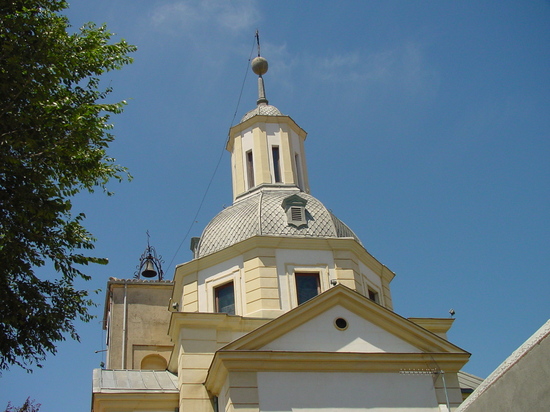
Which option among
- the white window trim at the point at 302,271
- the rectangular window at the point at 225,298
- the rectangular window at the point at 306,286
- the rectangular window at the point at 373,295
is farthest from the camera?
the rectangular window at the point at 373,295

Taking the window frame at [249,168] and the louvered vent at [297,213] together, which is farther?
the window frame at [249,168]

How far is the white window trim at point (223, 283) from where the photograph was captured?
22234 mm

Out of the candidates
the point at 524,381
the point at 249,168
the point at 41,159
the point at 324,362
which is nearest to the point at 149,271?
the point at 249,168

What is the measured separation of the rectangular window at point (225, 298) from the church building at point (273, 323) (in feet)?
0.14

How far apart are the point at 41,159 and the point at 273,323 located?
343 inches

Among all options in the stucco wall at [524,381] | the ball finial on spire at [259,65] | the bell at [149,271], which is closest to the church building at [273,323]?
the bell at [149,271]

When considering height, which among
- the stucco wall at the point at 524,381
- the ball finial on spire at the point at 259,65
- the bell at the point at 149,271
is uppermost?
the ball finial on spire at the point at 259,65

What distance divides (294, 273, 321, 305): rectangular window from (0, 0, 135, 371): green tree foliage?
379 inches

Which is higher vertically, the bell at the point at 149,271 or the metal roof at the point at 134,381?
the bell at the point at 149,271

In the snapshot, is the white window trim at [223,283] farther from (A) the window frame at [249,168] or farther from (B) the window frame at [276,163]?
(B) the window frame at [276,163]

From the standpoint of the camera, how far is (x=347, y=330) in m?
19.5

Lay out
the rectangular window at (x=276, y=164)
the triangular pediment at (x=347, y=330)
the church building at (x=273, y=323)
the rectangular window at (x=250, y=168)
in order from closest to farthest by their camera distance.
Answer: the church building at (x=273, y=323) < the triangular pediment at (x=347, y=330) < the rectangular window at (x=276, y=164) < the rectangular window at (x=250, y=168)

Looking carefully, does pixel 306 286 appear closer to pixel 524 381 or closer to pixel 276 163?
pixel 276 163

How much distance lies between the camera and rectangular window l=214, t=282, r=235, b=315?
22.4 metres
